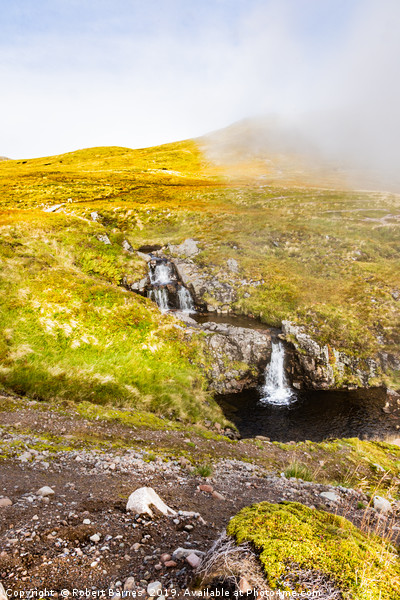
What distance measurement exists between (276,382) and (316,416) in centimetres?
528

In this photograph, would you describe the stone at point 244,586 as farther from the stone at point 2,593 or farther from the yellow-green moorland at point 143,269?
the yellow-green moorland at point 143,269

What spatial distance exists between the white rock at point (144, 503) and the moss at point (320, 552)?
125 inches

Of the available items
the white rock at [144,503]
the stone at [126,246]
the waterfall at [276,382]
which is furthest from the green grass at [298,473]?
the stone at [126,246]

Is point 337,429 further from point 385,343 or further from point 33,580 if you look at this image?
point 33,580

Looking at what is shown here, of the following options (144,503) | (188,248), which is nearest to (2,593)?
(144,503)

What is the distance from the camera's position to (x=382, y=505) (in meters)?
11.5

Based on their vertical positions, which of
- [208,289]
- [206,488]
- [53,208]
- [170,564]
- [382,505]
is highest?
[53,208]

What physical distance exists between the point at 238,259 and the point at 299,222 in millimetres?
22712

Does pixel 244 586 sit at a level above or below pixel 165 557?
above

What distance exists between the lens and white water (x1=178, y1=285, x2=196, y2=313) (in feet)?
130

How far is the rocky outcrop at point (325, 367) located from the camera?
96.5ft

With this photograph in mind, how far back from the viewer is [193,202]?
247 ft

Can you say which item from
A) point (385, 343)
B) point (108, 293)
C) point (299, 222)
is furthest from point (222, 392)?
point (299, 222)

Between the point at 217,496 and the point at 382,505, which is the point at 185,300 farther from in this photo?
the point at 382,505
